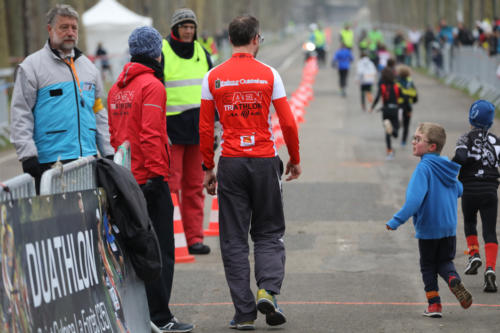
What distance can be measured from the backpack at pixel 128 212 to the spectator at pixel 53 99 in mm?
917

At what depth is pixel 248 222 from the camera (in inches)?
260

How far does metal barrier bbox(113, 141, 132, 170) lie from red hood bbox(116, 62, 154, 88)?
43cm

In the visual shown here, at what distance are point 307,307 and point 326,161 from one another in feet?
31.3

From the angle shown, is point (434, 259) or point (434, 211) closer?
point (434, 211)

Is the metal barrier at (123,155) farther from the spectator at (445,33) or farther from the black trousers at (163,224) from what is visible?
the spectator at (445,33)

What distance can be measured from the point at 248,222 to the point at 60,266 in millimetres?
1935

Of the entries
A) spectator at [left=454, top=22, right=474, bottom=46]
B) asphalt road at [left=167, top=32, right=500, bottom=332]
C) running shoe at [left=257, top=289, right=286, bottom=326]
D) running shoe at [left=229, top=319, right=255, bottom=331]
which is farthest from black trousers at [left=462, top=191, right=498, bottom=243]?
spectator at [left=454, top=22, right=474, bottom=46]

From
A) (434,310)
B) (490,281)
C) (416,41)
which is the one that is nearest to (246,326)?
(434,310)

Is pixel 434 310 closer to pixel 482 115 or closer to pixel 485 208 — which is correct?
pixel 485 208

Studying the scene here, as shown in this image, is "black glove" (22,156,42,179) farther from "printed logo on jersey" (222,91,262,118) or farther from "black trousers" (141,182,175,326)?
"printed logo on jersey" (222,91,262,118)

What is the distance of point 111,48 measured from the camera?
41625 mm

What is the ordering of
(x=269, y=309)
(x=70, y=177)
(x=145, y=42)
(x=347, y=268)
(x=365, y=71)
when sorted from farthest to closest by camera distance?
(x=365, y=71) < (x=347, y=268) < (x=145, y=42) < (x=269, y=309) < (x=70, y=177)

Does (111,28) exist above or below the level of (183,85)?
below

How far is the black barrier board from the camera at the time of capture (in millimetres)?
4477
